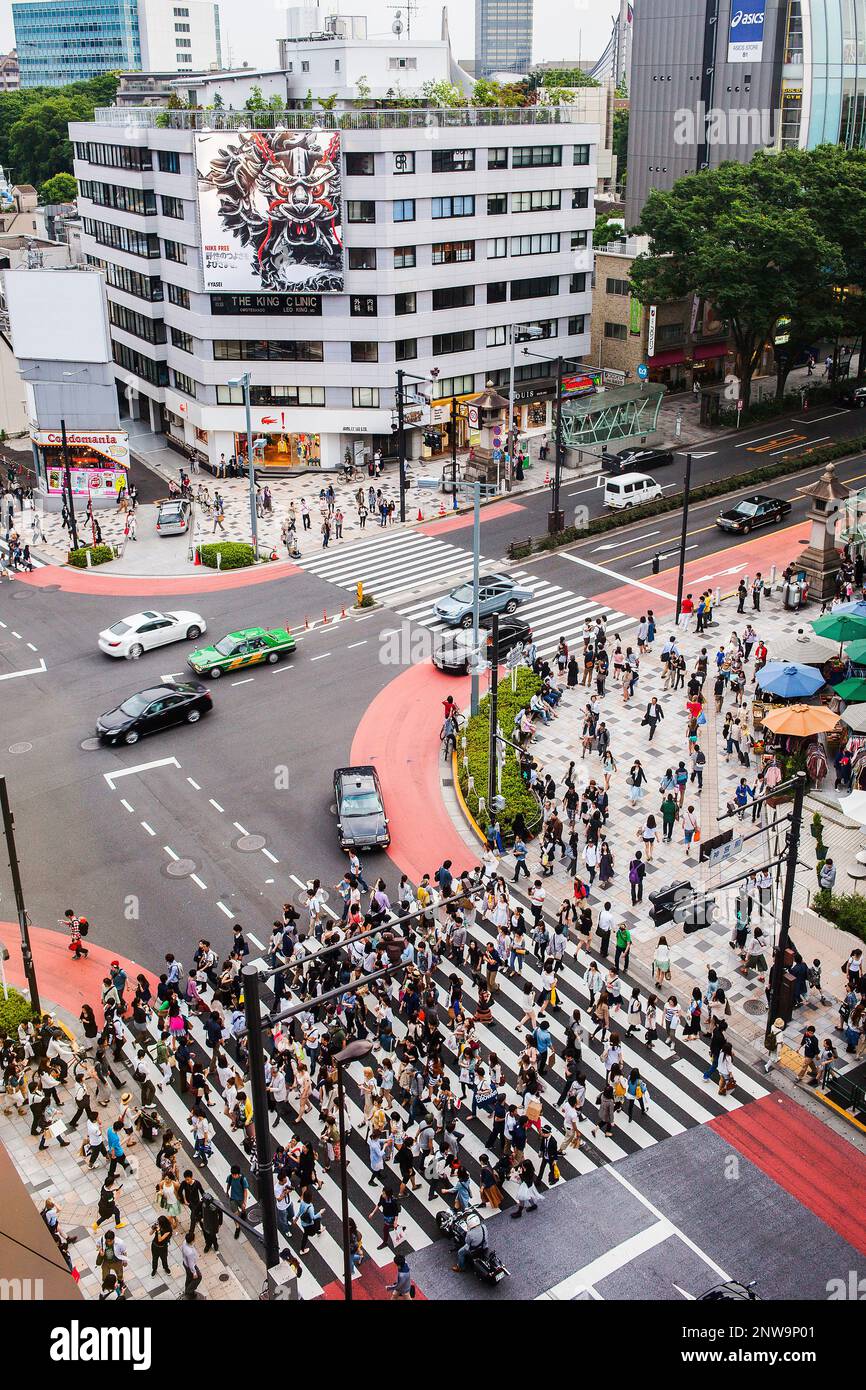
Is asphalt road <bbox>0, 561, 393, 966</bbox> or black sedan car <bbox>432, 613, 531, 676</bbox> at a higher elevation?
black sedan car <bbox>432, 613, 531, 676</bbox>

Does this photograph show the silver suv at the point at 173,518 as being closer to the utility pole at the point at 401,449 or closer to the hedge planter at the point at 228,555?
the hedge planter at the point at 228,555

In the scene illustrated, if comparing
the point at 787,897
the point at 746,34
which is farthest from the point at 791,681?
the point at 746,34

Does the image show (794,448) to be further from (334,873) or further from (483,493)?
(334,873)

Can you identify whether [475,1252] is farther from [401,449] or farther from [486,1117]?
[401,449]

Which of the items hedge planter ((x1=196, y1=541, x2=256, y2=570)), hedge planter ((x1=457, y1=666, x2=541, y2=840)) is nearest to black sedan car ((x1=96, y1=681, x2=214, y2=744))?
hedge planter ((x1=457, y1=666, x2=541, y2=840))

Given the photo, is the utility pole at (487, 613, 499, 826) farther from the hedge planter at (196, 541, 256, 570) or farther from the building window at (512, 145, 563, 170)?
the building window at (512, 145, 563, 170)

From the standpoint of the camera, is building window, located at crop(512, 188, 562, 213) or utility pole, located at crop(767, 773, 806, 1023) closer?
utility pole, located at crop(767, 773, 806, 1023)

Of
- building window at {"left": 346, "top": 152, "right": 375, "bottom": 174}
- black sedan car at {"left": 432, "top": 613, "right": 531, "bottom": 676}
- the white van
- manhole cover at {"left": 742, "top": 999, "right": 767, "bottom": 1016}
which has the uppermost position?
building window at {"left": 346, "top": 152, "right": 375, "bottom": 174}

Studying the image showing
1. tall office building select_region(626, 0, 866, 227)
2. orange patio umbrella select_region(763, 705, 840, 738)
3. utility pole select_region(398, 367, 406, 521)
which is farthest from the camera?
tall office building select_region(626, 0, 866, 227)
